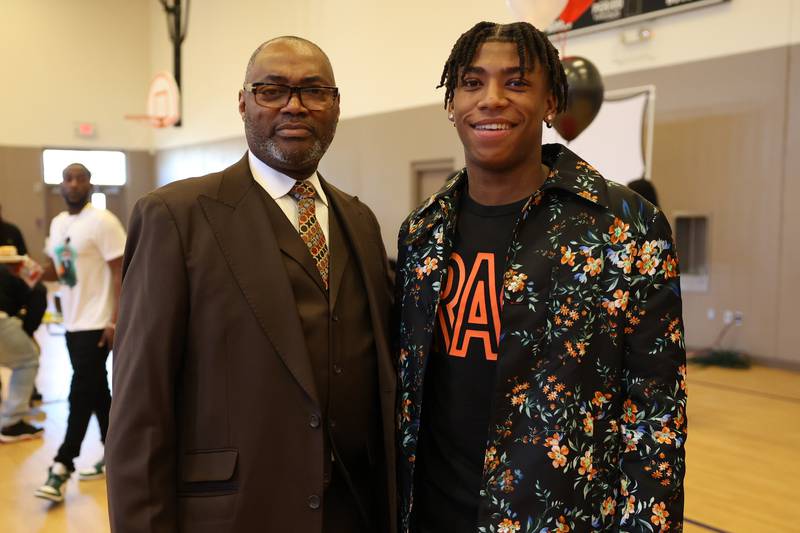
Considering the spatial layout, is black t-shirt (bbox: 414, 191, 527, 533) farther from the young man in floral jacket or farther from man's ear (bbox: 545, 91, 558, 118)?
man's ear (bbox: 545, 91, 558, 118)

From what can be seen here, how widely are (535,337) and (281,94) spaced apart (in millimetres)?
832

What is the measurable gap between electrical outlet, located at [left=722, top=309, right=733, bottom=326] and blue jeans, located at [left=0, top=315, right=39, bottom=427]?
5.99 metres

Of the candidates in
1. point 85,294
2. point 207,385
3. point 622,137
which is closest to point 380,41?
point 622,137

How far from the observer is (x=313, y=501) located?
153 cm

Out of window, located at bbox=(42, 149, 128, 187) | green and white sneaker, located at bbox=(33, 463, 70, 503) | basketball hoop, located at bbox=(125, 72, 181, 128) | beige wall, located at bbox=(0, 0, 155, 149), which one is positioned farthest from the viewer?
window, located at bbox=(42, 149, 128, 187)

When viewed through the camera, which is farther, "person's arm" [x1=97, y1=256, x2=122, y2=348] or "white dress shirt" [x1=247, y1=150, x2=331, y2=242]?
"person's arm" [x1=97, y1=256, x2=122, y2=348]

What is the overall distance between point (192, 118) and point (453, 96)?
45.9ft

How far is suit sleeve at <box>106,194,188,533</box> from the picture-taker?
1428 millimetres

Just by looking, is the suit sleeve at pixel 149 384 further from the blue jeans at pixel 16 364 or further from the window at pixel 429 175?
the window at pixel 429 175

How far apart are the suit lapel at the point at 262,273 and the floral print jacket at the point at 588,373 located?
446mm

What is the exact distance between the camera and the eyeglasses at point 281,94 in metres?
1.63

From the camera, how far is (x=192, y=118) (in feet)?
47.6

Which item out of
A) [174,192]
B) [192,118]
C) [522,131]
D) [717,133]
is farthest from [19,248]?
[192,118]

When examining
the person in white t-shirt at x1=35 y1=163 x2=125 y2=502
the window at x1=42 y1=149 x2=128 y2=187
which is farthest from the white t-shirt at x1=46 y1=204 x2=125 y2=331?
the window at x1=42 y1=149 x2=128 y2=187
